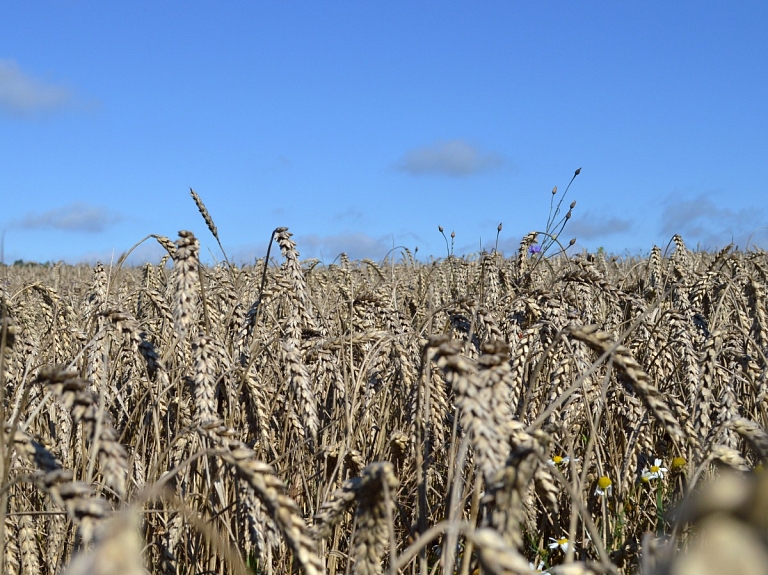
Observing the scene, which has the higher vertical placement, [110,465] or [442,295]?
[442,295]

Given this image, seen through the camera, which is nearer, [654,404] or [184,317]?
[654,404]

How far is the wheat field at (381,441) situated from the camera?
1.07 meters

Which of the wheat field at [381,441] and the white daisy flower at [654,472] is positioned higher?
the wheat field at [381,441]

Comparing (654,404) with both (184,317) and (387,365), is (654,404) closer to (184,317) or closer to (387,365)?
(184,317)

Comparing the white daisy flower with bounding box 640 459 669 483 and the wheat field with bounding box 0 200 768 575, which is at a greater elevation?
the wheat field with bounding box 0 200 768 575

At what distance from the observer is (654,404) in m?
1.39

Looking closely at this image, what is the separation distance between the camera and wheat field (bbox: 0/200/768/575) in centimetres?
107

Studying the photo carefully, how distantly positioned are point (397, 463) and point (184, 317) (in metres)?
1.16

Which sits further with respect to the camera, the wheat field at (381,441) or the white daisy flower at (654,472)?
the white daisy flower at (654,472)

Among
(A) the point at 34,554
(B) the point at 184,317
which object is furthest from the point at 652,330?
(A) the point at 34,554

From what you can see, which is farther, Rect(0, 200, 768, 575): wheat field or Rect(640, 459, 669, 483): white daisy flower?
Rect(640, 459, 669, 483): white daisy flower

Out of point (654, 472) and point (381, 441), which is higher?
point (381, 441)

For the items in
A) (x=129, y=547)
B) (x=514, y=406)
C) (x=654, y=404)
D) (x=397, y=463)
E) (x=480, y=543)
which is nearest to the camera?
(x=129, y=547)

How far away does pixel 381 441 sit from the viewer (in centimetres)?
Answer: 266
